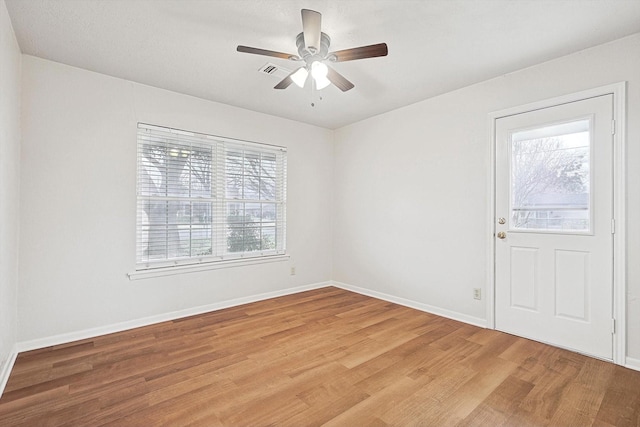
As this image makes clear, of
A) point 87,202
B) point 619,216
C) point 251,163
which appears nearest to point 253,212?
point 251,163

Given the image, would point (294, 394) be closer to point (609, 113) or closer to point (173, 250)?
point (173, 250)

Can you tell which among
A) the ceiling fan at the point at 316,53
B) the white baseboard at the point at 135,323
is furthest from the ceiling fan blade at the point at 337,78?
the white baseboard at the point at 135,323

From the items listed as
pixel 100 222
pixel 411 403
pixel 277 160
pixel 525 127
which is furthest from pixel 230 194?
pixel 525 127

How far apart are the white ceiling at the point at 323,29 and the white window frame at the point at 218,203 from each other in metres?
0.62

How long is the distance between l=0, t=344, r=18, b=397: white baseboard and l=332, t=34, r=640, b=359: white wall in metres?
3.77

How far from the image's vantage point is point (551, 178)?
9.01 feet

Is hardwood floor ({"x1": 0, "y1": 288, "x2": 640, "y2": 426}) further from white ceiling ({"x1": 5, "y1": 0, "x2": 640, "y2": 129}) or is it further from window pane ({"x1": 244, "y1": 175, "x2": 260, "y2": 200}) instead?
white ceiling ({"x1": 5, "y1": 0, "x2": 640, "y2": 129})

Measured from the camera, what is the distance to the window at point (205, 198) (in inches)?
131

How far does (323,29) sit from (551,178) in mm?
2406

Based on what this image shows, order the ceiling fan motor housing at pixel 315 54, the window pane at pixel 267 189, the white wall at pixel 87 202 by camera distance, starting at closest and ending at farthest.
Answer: the ceiling fan motor housing at pixel 315 54 < the white wall at pixel 87 202 < the window pane at pixel 267 189

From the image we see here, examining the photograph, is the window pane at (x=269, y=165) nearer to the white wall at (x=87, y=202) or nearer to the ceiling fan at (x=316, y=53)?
the white wall at (x=87, y=202)

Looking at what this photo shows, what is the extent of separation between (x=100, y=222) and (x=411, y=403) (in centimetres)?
322

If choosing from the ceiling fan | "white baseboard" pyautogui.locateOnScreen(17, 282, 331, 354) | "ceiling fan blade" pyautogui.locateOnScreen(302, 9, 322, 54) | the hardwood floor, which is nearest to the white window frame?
"white baseboard" pyautogui.locateOnScreen(17, 282, 331, 354)

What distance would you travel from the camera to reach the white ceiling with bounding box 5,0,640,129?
2055 millimetres
